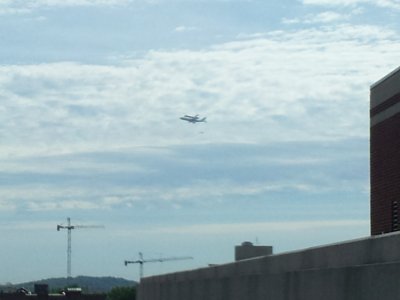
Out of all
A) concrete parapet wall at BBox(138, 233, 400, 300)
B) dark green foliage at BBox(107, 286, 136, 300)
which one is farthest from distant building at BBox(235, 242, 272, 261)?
dark green foliage at BBox(107, 286, 136, 300)

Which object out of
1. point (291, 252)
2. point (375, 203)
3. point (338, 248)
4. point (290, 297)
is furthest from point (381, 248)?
point (375, 203)

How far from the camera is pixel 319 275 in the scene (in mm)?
17625

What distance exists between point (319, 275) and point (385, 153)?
17.9 m

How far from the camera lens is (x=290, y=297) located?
19.3 metres

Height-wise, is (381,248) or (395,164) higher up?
(395,164)

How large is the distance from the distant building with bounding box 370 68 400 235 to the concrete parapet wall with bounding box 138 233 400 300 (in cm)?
700

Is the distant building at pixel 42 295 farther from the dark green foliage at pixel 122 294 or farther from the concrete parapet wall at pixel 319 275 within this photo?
the concrete parapet wall at pixel 319 275

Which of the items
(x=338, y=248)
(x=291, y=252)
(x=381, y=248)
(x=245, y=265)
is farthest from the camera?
(x=245, y=265)

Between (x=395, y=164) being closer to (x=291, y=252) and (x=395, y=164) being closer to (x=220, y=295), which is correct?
(x=220, y=295)

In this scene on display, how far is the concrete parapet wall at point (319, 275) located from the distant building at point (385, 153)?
7.00 metres

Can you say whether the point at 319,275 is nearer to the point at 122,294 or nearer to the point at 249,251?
the point at 249,251

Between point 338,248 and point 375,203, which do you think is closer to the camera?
point 338,248

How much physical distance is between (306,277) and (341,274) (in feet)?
6.46

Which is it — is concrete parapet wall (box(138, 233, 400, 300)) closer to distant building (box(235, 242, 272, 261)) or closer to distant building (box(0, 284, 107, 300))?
distant building (box(235, 242, 272, 261))
